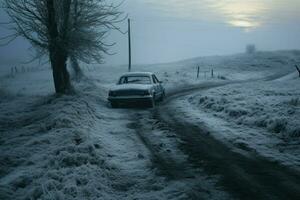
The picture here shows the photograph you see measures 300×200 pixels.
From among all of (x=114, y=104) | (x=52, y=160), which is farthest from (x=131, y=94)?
(x=52, y=160)

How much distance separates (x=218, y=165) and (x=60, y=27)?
1459cm

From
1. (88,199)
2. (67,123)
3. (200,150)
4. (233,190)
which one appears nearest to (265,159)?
(200,150)

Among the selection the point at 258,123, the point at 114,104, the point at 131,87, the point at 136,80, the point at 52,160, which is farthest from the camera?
the point at 136,80

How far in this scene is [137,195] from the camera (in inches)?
252

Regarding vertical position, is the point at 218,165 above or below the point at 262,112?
above

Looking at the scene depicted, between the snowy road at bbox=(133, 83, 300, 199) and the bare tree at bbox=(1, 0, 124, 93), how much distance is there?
911cm

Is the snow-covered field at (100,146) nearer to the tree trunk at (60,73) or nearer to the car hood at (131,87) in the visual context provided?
the car hood at (131,87)

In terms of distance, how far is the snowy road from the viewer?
643 centimetres

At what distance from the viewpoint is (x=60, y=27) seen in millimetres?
20250

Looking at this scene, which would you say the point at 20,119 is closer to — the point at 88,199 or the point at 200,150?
the point at 200,150

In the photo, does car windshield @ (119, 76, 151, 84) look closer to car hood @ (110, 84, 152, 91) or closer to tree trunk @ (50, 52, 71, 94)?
car hood @ (110, 84, 152, 91)

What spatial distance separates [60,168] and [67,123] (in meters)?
4.40

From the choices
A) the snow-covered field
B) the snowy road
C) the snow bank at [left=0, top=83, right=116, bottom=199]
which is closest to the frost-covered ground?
the snow-covered field

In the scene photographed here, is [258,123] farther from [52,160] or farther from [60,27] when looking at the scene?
[60,27]
